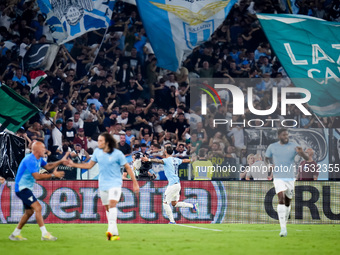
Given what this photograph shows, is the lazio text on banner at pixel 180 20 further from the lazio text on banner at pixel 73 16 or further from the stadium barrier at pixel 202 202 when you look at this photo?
the stadium barrier at pixel 202 202

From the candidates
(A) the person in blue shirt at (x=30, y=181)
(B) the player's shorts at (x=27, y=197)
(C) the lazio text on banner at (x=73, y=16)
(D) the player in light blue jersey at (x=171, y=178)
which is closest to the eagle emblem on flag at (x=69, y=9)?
(C) the lazio text on banner at (x=73, y=16)

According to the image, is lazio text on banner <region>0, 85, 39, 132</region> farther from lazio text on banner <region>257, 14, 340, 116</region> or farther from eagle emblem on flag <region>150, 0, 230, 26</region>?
lazio text on banner <region>257, 14, 340, 116</region>

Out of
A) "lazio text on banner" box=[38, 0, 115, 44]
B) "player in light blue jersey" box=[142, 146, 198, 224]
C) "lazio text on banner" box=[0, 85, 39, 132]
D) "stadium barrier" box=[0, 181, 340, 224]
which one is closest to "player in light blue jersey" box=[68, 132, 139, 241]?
"player in light blue jersey" box=[142, 146, 198, 224]

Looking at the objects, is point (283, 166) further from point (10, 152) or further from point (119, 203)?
point (10, 152)

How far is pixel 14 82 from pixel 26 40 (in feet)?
7.41

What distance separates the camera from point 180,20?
Answer: 2309cm

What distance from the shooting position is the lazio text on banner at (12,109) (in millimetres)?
18719

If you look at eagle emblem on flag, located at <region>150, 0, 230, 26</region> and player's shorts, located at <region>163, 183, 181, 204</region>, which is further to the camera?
eagle emblem on flag, located at <region>150, 0, 230, 26</region>

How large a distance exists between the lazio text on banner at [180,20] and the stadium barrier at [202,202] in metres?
5.90

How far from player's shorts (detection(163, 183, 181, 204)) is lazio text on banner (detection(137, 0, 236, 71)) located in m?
6.46

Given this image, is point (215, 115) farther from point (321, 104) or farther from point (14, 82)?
point (14, 82)

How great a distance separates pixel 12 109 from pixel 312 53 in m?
10.2

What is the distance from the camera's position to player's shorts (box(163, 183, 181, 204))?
739 inches

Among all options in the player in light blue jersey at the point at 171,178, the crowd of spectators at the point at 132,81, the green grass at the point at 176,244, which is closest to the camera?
the green grass at the point at 176,244
